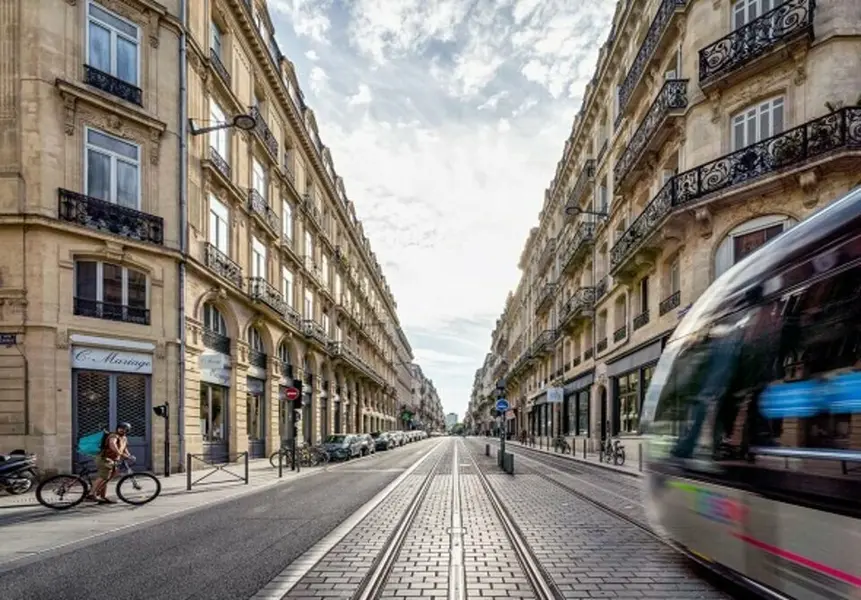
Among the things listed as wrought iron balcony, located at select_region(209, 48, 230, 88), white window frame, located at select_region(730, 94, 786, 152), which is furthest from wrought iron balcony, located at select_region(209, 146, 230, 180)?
white window frame, located at select_region(730, 94, 786, 152)

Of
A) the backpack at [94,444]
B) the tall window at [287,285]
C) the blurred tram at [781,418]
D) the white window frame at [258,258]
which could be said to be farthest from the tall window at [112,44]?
the blurred tram at [781,418]

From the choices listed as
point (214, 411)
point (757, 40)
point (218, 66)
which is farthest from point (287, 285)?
point (757, 40)

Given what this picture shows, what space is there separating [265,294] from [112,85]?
389 inches

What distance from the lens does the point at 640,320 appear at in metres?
22.1

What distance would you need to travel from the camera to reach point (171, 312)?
17.0 meters

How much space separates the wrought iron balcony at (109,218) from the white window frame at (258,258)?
23.2 feet

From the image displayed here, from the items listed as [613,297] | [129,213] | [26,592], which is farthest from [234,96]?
[26,592]

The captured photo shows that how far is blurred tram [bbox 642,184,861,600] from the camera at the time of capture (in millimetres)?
3463

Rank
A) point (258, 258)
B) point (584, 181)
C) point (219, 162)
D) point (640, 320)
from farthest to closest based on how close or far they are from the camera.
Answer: point (584, 181) < point (258, 258) < point (640, 320) < point (219, 162)

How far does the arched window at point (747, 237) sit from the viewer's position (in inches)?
592

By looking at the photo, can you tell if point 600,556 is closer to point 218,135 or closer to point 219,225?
point 219,225

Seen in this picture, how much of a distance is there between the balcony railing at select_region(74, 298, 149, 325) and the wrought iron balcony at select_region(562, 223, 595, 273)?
22158 millimetres

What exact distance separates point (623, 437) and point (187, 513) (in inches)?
707

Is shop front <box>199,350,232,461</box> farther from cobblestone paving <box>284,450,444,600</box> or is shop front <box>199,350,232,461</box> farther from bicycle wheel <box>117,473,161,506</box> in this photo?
cobblestone paving <box>284,450,444,600</box>
